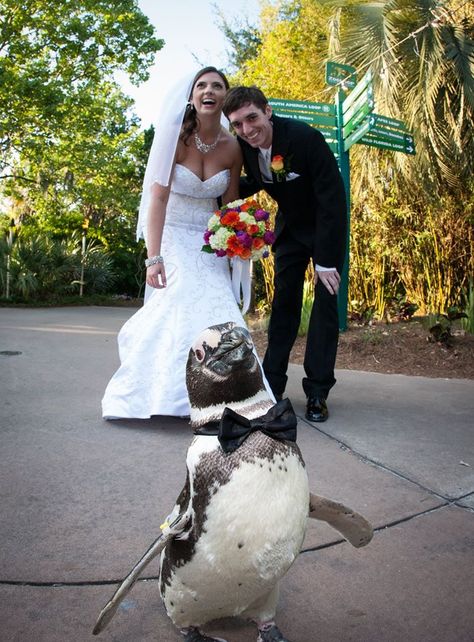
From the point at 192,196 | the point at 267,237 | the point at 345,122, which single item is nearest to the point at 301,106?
the point at 345,122

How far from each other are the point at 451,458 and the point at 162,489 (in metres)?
1.63

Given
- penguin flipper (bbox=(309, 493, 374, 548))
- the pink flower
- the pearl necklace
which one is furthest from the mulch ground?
penguin flipper (bbox=(309, 493, 374, 548))

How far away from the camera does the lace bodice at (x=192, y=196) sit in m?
3.87

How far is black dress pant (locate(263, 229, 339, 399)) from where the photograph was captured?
13.1 ft

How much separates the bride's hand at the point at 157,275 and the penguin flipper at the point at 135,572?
7.35 feet

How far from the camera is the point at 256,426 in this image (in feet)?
5.04

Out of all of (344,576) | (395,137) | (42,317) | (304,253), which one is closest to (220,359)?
(344,576)

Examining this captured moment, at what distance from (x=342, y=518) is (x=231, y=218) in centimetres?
217

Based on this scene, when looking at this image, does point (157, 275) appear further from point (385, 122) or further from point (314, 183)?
point (385, 122)

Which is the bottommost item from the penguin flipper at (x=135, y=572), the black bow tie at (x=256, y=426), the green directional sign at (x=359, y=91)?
the penguin flipper at (x=135, y=572)

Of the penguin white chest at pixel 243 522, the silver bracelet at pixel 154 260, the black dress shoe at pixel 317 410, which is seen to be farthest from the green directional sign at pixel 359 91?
the penguin white chest at pixel 243 522

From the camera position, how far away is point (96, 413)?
3965 mm

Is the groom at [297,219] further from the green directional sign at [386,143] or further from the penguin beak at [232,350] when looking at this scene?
the green directional sign at [386,143]

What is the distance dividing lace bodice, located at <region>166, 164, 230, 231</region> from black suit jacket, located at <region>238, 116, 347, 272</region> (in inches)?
10.5
